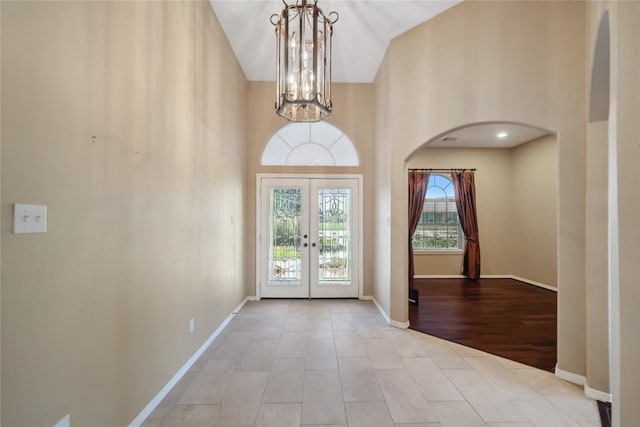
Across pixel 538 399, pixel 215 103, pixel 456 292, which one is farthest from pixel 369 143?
pixel 538 399

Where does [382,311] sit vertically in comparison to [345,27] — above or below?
below

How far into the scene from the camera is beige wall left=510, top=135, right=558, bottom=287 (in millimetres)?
5637

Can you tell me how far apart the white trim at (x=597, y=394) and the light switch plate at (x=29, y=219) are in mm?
3832

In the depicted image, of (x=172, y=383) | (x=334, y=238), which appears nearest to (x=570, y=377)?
(x=334, y=238)

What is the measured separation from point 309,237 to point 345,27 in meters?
3.10

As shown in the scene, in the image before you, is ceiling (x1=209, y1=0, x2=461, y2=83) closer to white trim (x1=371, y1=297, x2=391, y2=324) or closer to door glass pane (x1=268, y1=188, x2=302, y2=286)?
door glass pane (x1=268, y1=188, x2=302, y2=286)

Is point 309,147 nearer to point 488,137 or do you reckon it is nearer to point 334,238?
point 334,238

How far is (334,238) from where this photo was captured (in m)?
4.87

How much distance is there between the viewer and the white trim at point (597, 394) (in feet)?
7.24

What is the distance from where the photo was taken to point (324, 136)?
16.0ft

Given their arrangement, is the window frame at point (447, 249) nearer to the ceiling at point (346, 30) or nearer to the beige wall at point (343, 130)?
the beige wall at point (343, 130)

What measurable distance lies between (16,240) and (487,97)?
372cm

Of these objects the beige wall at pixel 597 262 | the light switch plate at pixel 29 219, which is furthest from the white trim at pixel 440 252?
the light switch plate at pixel 29 219

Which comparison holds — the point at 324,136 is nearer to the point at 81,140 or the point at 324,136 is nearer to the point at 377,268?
the point at 377,268
